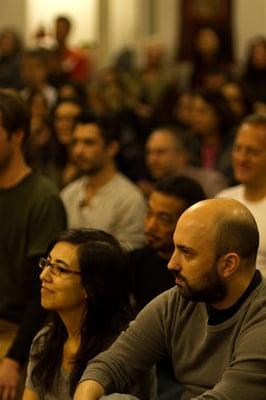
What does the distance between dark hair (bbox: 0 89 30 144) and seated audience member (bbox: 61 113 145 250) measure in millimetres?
647

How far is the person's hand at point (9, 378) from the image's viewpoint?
295 cm

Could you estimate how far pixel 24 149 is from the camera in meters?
3.41

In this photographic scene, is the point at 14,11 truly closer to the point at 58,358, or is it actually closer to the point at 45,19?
Result: the point at 45,19

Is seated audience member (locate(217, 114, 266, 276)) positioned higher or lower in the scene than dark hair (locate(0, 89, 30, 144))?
lower

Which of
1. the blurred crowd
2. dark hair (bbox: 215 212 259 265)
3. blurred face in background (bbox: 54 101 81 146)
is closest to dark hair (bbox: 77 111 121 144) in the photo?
the blurred crowd

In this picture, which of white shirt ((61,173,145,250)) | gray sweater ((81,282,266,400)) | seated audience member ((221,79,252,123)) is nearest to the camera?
gray sweater ((81,282,266,400))

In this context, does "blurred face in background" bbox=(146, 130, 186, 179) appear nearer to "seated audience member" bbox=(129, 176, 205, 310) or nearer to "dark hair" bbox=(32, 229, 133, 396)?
"seated audience member" bbox=(129, 176, 205, 310)

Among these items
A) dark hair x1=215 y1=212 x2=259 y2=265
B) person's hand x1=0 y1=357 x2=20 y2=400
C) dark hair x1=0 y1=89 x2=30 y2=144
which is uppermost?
dark hair x1=0 y1=89 x2=30 y2=144

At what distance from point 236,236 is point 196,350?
31 cm

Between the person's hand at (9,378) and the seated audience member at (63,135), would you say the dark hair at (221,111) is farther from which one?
the person's hand at (9,378)

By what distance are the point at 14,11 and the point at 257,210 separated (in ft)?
20.9

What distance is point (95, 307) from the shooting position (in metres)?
2.60

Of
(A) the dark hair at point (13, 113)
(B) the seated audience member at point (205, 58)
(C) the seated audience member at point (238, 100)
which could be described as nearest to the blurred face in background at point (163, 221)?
(A) the dark hair at point (13, 113)

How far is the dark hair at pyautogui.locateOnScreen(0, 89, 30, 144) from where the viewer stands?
10.7ft
